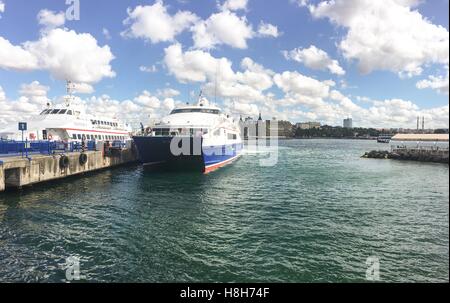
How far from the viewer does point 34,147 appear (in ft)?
105

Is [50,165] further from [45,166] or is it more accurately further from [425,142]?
[425,142]

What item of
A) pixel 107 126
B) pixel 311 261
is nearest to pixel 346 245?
pixel 311 261

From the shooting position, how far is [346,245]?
47.0 ft

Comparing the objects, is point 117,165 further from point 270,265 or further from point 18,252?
point 270,265

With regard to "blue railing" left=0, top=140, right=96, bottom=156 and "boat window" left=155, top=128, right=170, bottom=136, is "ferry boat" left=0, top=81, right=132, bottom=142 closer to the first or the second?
"blue railing" left=0, top=140, right=96, bottom=156

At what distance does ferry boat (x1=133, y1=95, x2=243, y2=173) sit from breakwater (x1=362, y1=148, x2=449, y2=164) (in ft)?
131

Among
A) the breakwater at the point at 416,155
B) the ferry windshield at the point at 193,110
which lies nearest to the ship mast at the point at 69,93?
the ferry windshield at the point at 193,110

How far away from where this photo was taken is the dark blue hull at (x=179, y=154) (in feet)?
117

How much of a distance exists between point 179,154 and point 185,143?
1.90 metres

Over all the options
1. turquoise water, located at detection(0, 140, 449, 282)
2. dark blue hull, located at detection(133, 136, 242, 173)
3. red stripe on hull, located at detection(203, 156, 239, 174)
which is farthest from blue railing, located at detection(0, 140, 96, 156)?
red stripe on hull, located at detection(203, 156, 239, 174)

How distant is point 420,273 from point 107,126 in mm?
56776

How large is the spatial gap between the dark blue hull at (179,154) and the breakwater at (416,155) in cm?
4116

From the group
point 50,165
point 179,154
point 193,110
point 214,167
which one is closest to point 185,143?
point 179,154

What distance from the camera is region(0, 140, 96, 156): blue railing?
28798mm
